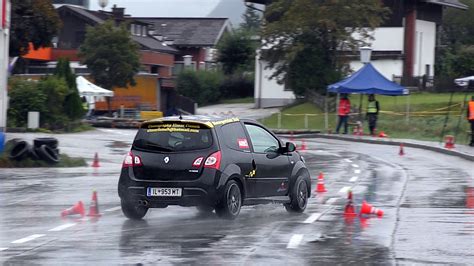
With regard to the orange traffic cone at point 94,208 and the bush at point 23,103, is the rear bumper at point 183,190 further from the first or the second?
the bush at point 23,103

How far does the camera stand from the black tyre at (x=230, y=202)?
14.3 metres

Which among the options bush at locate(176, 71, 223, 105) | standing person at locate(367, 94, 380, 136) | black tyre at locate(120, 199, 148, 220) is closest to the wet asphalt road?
black tyre at locate(120, 199, 148, 220)

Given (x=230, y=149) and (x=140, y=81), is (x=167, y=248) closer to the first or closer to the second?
(x=230, y=149)

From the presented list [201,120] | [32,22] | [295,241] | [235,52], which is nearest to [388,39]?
[235,52]

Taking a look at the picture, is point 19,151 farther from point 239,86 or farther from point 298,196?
point 239,86

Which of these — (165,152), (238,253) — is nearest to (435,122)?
(165,152)

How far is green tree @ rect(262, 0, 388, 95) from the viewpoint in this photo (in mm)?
58469

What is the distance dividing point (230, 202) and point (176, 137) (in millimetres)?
Result: 1234

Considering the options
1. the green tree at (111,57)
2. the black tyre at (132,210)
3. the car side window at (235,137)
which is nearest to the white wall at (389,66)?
the green tree at (111,57)

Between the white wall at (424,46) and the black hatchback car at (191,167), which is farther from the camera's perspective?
the white wall at (424,46)

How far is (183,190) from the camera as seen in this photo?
1418 centimetres

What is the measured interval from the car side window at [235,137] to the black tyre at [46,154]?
462 inches

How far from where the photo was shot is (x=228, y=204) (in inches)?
566

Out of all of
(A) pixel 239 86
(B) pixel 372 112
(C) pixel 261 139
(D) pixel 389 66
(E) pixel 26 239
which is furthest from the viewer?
(A) pixel 239 86
